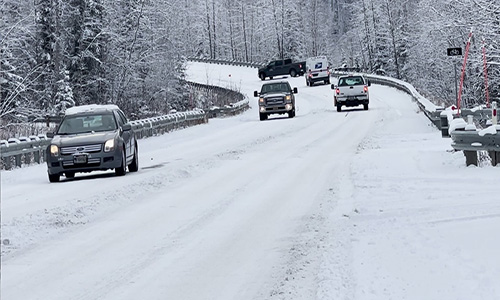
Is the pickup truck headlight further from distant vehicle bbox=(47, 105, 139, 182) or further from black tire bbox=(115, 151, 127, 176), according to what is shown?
black tire bbox=(115, 151, 127, 176)

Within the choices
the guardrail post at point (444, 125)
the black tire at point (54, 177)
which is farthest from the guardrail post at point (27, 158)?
the guardrail post at point (444, 125)

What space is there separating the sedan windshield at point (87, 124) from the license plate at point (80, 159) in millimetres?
1199

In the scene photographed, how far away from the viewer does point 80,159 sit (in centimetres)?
1717

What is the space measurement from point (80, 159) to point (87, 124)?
1550 millimetres

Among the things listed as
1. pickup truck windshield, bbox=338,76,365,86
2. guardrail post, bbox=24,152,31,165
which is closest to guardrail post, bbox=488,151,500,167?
guardrail post, bbox=24,152,31,165

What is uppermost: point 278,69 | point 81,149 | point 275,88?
point 278,69

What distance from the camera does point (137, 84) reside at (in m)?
53.6

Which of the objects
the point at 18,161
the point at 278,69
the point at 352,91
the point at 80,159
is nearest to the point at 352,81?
the point at 352,91

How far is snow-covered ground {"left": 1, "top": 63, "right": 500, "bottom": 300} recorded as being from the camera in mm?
7141

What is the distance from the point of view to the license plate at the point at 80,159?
1717 centimetres

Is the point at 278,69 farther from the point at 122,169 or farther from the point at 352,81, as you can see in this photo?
the point at 122,169

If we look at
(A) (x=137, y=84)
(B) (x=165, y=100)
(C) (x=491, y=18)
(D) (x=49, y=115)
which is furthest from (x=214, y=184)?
(B) (x=165, y=100)

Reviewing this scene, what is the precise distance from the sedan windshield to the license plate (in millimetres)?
1199

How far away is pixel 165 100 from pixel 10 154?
3734cm
